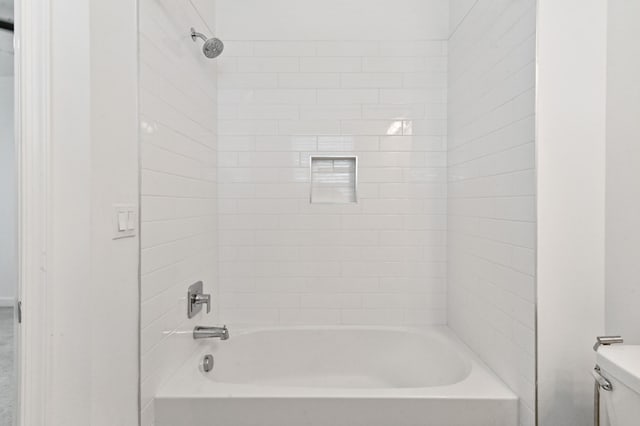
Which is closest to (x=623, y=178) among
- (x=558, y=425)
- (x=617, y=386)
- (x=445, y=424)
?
(x=617, y=386)

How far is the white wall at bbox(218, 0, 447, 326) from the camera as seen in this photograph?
2293 mm

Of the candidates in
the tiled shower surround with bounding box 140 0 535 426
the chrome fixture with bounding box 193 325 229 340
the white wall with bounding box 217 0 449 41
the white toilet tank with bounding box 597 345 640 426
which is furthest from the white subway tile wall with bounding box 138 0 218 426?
the white toilet tank with bounding box 597 345 640 426

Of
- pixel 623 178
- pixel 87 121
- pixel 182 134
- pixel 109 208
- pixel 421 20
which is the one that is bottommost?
pixel 109 208

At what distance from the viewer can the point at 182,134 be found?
178cm

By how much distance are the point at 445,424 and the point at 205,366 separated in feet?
3.71

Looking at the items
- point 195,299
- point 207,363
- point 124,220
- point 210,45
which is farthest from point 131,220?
point 210,45

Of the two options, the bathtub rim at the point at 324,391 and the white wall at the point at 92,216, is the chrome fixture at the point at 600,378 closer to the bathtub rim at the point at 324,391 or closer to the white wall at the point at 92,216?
the bathtub rim at the point at 324,391

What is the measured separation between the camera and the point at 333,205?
2324 millimetres

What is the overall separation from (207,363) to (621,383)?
1651mm

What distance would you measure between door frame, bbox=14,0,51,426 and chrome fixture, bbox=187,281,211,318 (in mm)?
867

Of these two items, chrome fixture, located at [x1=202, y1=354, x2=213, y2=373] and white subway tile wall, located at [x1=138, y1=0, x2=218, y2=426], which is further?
chrome fixture, located at [x1=202, y1=354, x2=213, y2=373]

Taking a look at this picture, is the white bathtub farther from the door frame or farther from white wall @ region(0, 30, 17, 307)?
white wall @ region(0, 30, 17, 307)

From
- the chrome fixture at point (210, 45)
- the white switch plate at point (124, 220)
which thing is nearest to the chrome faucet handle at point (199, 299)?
the white switch plate at point (124, 220)

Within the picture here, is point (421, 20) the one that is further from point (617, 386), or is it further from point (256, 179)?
point (617, 386)
